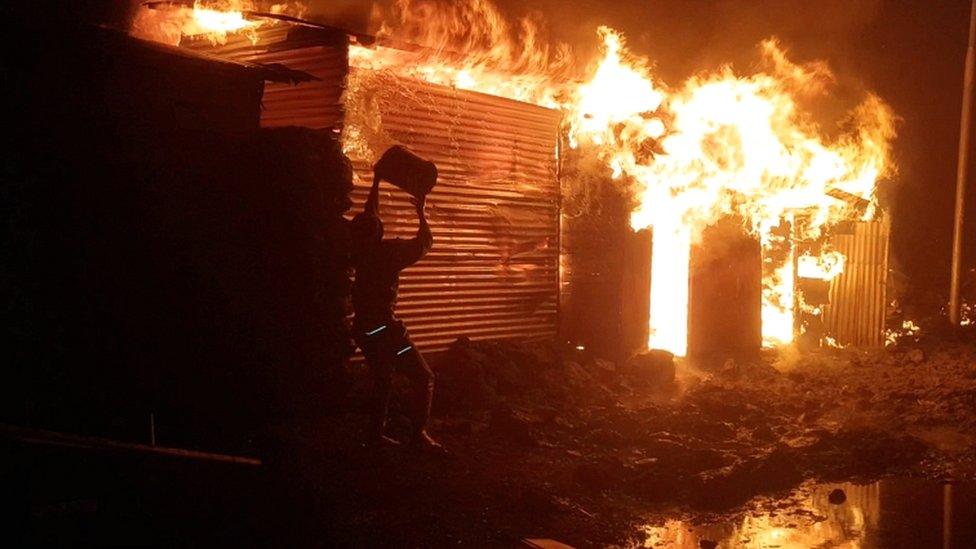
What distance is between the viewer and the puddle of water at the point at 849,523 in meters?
5.87

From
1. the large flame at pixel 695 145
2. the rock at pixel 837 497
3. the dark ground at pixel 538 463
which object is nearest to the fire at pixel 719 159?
the large flame at pixel 695 145

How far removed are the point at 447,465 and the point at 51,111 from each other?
4355 mm

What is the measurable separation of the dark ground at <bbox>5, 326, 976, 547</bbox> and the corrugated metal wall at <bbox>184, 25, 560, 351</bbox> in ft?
3.15

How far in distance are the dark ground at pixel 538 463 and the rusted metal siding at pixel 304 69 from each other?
357cm

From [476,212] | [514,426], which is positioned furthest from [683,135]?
[514,426]

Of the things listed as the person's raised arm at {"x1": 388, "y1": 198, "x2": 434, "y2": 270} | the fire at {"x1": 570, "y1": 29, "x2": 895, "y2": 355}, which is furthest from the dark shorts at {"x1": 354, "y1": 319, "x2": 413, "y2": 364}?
the fire at {"x1": 570, "y1": 29, "x2": 895, "y2": 355}

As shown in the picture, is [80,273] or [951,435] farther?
[951,435]

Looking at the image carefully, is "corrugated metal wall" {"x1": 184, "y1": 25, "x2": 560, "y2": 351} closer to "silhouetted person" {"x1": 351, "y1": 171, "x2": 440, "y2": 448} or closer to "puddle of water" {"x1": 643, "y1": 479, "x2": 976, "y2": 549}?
"silhouetted person" {"x1": 351, "y1": 171, "x2": 440, "y2": 448}

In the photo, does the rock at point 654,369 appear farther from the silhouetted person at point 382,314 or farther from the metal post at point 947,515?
the silhouetted person at point 382,314

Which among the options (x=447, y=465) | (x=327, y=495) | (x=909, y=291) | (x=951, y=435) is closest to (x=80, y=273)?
(x=327, y=495)

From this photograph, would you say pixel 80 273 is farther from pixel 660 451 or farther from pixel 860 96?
pixel 860 96

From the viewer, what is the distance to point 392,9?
1040 centimetres

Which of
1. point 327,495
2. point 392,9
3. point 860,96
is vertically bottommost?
point 327,495

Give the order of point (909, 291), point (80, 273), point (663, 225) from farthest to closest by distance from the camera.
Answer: point (909, 291), point (663, 225), point (80, 273)
